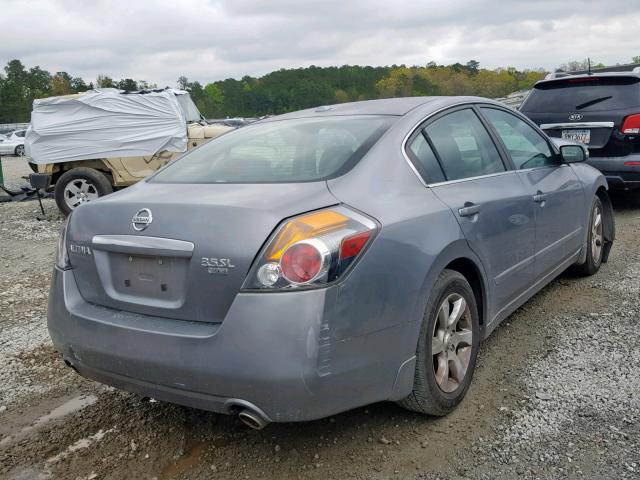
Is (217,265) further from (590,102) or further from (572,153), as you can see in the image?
(590,102)

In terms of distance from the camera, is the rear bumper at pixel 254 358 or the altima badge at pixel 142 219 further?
the altima badge at pixel 142 219

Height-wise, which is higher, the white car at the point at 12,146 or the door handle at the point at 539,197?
the white car at the point at 12,146

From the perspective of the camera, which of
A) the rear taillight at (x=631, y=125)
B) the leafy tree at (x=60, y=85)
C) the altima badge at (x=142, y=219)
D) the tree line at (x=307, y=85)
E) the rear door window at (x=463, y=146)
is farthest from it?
the leafy tree at (x=60, y=85)

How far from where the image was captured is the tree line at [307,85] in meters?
27.7

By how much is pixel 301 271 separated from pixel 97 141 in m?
9.16

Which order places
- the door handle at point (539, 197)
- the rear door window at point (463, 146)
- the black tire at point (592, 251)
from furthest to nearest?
the black tire at point (592, 251), the door handle at point (539, 197), the rear door window at point (463, 146)

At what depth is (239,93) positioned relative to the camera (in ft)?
214

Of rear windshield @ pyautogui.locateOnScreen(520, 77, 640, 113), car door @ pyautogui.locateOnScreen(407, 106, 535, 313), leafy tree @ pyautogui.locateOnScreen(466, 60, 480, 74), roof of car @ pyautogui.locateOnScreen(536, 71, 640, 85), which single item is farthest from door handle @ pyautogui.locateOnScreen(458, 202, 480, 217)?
leafy tree @ pyautogui.locateOnScreen(466, 60, 480, 74)

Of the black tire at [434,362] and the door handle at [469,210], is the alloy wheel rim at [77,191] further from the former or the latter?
the black tire at [434,362]

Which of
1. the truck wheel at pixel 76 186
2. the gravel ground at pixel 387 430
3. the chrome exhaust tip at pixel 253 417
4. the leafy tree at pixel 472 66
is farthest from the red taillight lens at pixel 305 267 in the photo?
the leafy tree at pixel 472 66

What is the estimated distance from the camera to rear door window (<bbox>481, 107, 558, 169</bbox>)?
3.86 meters

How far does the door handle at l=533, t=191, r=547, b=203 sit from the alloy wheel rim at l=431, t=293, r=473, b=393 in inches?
44.0

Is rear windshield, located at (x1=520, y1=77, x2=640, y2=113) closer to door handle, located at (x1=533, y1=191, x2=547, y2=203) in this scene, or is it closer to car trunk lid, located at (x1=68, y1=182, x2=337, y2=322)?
door handle, located at (x1=533, y1=191, x2=547, y2=203)

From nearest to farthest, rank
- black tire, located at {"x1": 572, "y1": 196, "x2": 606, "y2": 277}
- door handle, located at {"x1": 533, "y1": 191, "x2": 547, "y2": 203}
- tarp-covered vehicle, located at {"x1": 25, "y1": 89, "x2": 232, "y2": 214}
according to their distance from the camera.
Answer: door handle, located at {"x1": 533, "y1": 191, "x2": 547, "y2": 203} < black tire, located at {"x1": 572, "y1": 196, "x2": 606, "y2": 277} < tarp-covered vehicle, located at {"x1": 25, "y1": 89, "x2": 232, "y2": 214}
